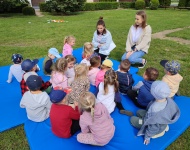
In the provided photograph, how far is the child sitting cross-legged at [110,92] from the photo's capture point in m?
3.38

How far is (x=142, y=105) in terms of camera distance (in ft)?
12.5

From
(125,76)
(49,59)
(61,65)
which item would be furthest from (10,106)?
(125,76)

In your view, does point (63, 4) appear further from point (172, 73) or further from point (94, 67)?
point (172, 73)

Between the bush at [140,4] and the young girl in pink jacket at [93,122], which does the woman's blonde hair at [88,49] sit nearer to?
the young girl in pink jacket at [93,122]

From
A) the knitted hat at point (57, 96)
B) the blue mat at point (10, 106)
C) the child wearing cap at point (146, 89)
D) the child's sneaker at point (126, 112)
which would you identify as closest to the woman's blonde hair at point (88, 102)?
the knitted hat at point (57, 96)

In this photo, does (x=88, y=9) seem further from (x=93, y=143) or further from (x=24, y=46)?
(x=93, y=143)

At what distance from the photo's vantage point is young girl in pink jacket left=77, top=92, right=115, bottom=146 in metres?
2.54

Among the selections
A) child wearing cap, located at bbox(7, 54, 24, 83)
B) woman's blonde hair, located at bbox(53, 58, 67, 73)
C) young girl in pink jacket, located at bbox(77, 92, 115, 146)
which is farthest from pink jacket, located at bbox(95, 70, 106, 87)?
child wearing cap, located at bbox(7, 54, 24, 83)

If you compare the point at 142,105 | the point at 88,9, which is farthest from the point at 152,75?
the point at 88,9

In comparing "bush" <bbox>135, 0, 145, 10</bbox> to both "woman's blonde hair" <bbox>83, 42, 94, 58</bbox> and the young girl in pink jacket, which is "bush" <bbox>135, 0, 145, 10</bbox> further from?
the young girl in pink jacket

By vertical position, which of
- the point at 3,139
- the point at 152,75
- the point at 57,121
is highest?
the point at 152,75

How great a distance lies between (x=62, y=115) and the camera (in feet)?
9.25

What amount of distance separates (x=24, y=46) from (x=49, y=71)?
3949 mm

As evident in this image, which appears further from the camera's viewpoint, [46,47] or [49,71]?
[46,47]
